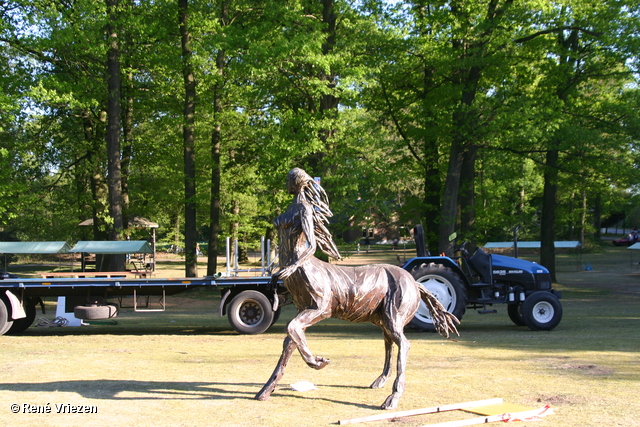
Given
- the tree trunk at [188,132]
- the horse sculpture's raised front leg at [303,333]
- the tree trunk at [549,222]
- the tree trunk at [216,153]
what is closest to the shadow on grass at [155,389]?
the horse sculpture's raised front leg at [303,333]

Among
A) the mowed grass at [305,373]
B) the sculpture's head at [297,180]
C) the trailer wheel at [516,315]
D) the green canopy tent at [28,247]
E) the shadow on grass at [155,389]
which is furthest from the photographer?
the green canopy tent at [28,247]

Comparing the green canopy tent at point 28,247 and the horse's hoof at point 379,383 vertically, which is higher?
the green canopy tent at point 28,247

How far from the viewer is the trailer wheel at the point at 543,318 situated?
13.1 m

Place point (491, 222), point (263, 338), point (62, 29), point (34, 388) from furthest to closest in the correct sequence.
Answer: point (491, 222) < point (62, 29) < point (263, 338) < point (34, 388)

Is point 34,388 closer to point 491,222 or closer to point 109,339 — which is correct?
point 109,339

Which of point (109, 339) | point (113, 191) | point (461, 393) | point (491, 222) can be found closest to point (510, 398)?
point (461, 393)

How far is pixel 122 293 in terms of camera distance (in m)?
13.5

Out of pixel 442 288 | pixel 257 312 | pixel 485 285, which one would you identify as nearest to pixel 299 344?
pixel 257 312

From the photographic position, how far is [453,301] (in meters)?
12.8

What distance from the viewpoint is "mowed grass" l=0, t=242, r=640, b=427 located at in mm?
6586

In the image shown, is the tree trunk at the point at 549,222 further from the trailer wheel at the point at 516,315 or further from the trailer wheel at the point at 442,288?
the trailer wheel at the point at 442,288

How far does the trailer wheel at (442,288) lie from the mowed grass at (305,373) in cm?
A: 43

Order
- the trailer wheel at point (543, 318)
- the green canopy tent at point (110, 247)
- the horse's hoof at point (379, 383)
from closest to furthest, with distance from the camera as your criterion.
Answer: the horse's hoof at point (379, 383) < the trailer wheel at point (543, 318) < the green canopy tent at point (110, 247)

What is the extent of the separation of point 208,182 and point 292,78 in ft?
34.0
